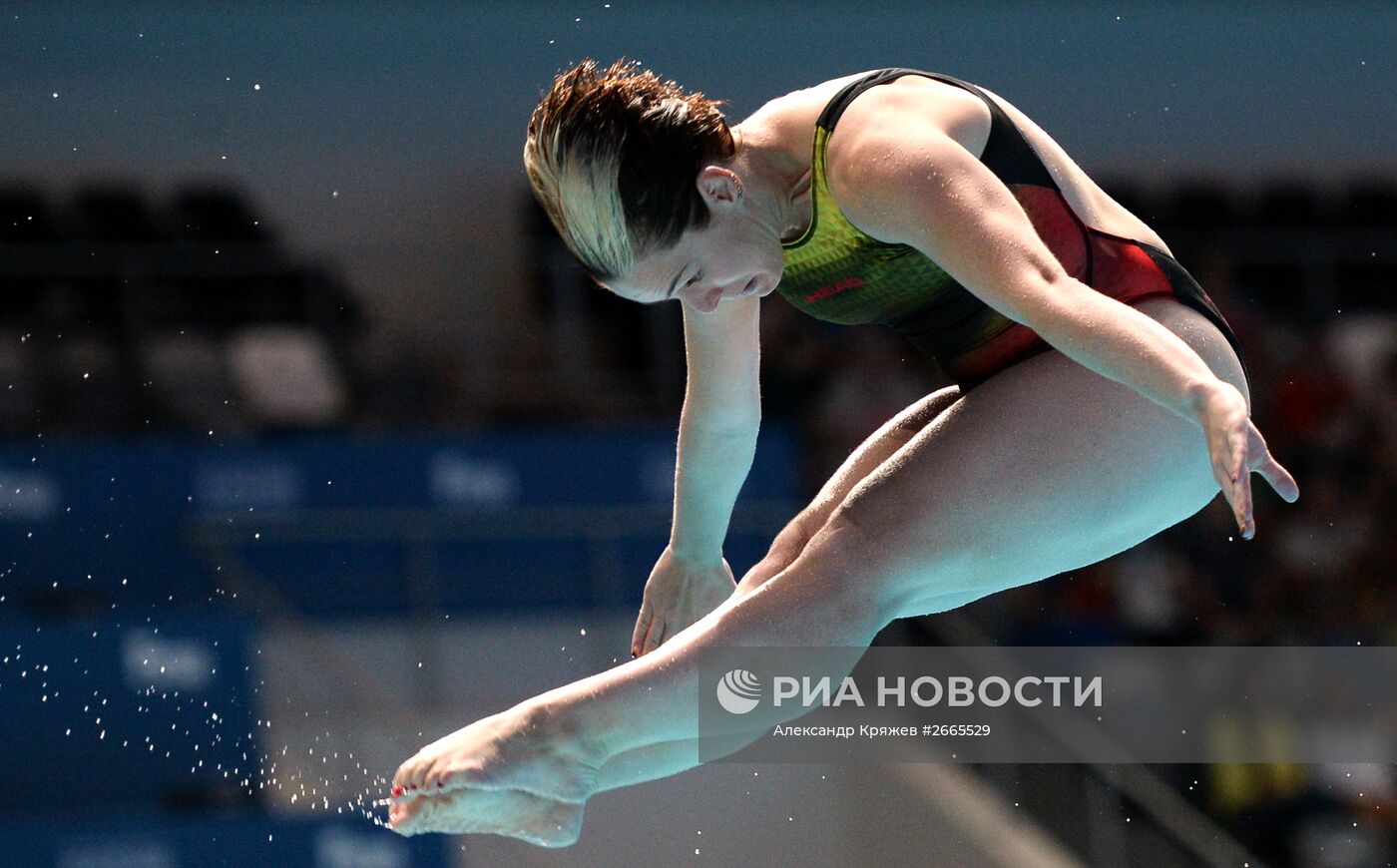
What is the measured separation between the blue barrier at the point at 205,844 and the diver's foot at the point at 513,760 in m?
2.19

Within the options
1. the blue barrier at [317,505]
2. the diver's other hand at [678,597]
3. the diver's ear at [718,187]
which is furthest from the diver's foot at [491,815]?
the blue barrier at [317,505]

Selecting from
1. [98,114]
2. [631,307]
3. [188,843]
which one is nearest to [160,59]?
[98,114]

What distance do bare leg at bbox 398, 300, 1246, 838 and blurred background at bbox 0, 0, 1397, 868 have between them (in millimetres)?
2141

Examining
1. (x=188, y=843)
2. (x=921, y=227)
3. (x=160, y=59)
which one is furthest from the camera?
(x=160, y=59)

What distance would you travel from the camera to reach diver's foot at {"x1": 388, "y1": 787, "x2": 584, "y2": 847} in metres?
1.67

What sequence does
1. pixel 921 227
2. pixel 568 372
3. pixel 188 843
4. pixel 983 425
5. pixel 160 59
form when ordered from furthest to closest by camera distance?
pixel 160 59 → pixel 568 372 → pixel 188 843 → pixel 983 425 → pixel 921 227

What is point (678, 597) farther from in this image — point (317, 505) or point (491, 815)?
point (317, 505)

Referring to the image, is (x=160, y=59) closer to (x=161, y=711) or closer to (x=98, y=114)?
(x=98, y=114)

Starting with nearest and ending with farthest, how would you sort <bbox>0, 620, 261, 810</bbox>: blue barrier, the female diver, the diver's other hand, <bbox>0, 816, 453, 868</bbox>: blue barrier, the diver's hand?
the diver's hand, the female diver, the diver's other hand, <bbox>0, 816, 453, 868</bbox>: blue barrier, <bbox>0, 620, 261, 810</bbox>: blue barrier

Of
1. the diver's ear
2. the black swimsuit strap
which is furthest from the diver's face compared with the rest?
the black swimsuit strap

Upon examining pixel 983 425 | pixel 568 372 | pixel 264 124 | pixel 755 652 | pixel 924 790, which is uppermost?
pixel 983 425

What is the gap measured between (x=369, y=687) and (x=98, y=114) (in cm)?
294

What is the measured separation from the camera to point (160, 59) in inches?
238

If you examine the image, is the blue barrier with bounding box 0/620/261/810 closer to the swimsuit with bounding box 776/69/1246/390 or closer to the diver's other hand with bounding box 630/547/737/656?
the diver's other hand with bounding box 630/547/737/656
